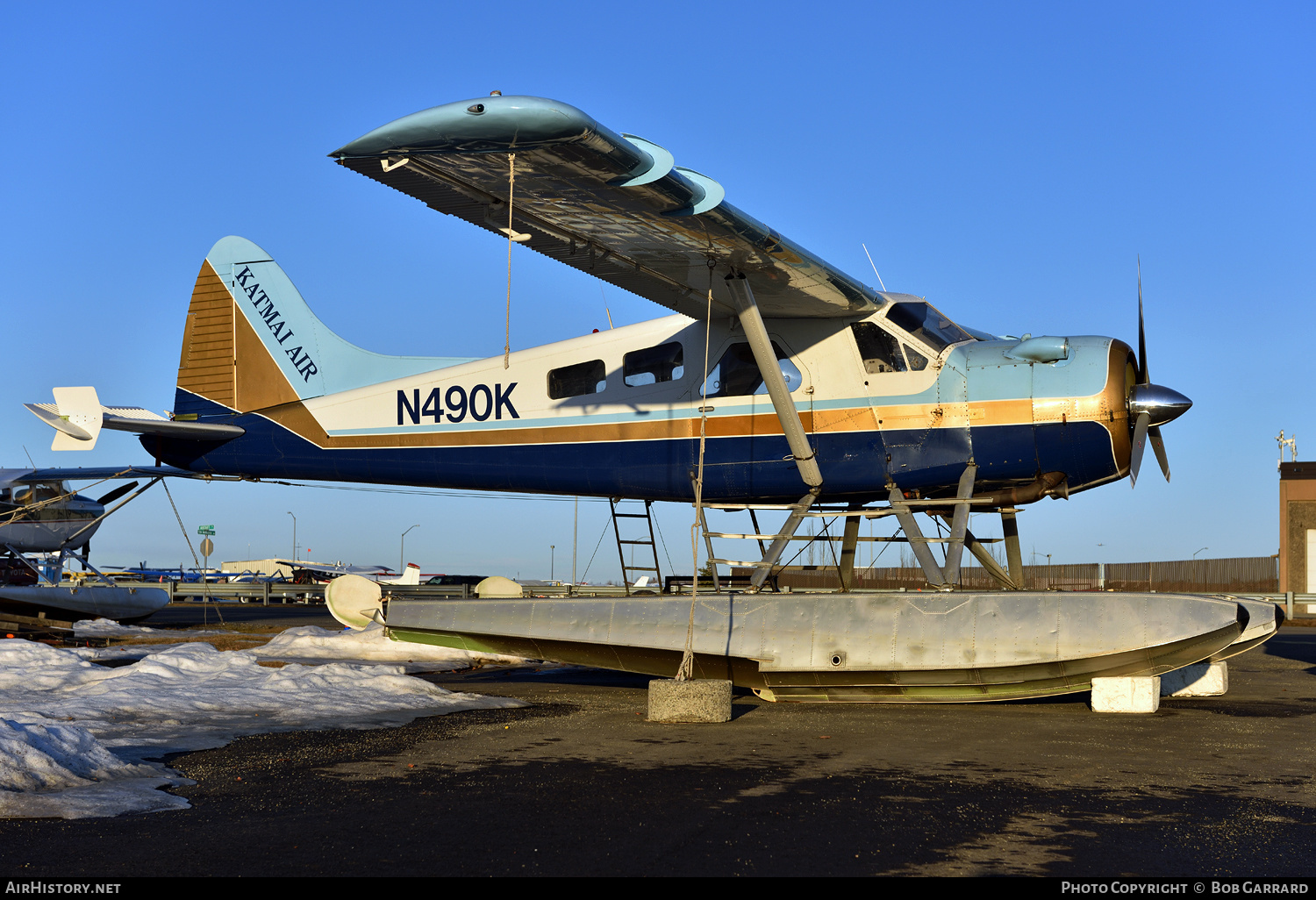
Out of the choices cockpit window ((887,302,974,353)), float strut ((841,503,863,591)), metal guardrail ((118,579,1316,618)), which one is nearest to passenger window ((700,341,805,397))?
cockpit window ((887,302,974,353))

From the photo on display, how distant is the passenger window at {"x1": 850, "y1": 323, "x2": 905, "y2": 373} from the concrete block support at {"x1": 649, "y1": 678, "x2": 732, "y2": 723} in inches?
149

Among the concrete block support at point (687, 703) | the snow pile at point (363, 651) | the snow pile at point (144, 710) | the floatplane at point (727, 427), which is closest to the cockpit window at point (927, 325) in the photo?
the floatplane at point (727, 427)

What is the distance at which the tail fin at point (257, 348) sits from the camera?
12891 millimetres

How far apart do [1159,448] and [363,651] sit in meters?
9.94

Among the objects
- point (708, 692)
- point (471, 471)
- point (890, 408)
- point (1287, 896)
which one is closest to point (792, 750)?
point (708, 692)

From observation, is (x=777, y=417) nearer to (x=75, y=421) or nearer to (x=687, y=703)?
(x=687, y=703)

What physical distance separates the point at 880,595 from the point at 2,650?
8.82 metres

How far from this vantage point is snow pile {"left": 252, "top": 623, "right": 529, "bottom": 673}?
43.3 feet

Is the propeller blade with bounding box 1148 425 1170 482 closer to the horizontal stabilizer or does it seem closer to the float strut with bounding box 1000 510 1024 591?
the float strut with bounding box 1000 510 1024 591

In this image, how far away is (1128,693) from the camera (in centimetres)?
876

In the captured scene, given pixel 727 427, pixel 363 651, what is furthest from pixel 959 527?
pixel 363 651

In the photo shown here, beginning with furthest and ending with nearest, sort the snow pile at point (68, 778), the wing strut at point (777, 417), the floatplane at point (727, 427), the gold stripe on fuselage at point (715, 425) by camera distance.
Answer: the gold stripe on fuselage at point (715, 425) < the wing strut at point (777, 417) < the floatplane at point (727, 427) < the snow pile at point (68, 778)

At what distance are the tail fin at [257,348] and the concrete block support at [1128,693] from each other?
26.5 ft

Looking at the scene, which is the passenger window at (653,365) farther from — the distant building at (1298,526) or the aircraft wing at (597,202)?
the distant building at (1298,526)
